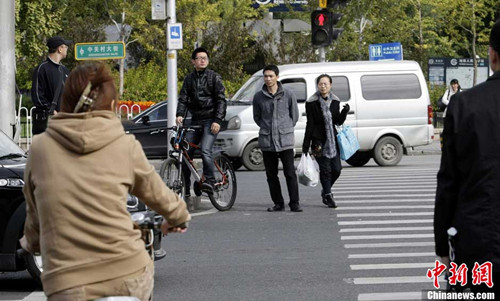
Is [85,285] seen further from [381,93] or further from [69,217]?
[381,93]

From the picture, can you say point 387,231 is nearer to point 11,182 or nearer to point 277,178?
point 277,178

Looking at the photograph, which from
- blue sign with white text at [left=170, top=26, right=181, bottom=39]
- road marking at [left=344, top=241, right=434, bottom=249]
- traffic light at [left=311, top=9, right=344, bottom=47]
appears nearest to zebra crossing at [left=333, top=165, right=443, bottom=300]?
road marking at [left=344, top=241, right=434, bottom=249]

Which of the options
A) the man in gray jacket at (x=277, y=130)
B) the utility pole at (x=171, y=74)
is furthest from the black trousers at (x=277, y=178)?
the utility pole at (x=171, y=74)

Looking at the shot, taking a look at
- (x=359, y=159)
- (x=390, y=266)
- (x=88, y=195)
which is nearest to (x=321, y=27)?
(x=359, y=159)

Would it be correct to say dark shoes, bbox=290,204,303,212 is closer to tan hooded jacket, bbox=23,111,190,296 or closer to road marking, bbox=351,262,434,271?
road marking, bbox=351,262,434,271

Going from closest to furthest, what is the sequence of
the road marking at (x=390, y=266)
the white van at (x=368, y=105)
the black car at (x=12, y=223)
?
the black car at (x=12, y=223) < the road marking at (x=390, y=266) < the white van at (x=368, y=105)

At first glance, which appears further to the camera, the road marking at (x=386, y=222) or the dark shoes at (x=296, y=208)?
the dark shoes at (x=296, y=208)

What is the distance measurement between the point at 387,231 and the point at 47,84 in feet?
12.9

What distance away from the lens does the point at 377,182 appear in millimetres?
17766

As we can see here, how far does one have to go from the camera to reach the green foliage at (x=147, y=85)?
44.2 metres

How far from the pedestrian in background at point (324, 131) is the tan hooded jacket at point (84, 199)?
32.0ft

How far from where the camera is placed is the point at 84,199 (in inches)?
169

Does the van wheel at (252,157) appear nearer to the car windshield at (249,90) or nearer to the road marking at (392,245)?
the car windshield at (249,90)

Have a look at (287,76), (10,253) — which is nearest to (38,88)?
(10,253)
